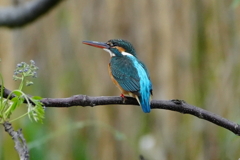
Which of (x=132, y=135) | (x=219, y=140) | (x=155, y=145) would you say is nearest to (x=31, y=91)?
(x=132, y=135)

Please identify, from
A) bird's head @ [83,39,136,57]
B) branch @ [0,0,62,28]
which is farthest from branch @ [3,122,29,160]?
branch @ [0,0,62,28]

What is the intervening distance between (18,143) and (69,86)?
11.0 feet

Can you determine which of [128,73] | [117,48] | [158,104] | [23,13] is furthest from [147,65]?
[158,104]

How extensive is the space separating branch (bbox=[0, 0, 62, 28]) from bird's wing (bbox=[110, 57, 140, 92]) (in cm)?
82

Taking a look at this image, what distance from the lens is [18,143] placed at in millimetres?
1082

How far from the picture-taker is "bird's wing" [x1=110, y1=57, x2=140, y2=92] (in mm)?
2309

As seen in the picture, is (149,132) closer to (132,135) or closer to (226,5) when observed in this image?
(132,135)

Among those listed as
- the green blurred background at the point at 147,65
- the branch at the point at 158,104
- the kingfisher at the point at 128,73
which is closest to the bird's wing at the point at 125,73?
the kingfisher at the point at 128,73

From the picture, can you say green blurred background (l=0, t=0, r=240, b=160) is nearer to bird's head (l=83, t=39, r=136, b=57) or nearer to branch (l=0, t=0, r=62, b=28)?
branch (l=0, t=0, r=62, b=28)

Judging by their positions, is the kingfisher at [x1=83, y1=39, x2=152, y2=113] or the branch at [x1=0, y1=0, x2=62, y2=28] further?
the branch at [x1=0, y1=0, x2=62, y2=28]

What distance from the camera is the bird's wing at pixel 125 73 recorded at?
2309mm

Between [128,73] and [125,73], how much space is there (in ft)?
0.05

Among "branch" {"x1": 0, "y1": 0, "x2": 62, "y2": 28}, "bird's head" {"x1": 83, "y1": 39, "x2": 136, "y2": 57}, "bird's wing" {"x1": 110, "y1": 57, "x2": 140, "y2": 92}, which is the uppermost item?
"branch" {"x1": 0, "y1": 0, "x2": 62, "y2": 28}

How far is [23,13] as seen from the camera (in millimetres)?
3322
